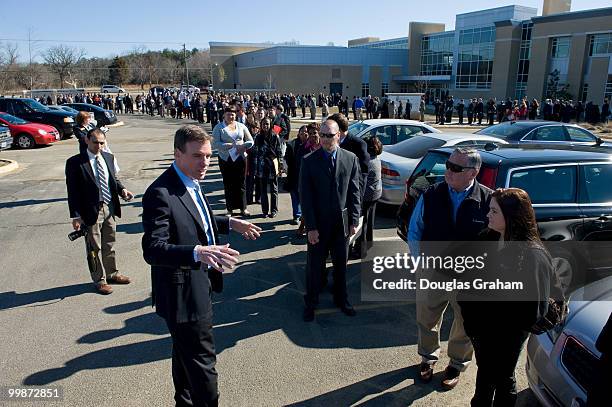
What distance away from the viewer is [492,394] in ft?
9.22

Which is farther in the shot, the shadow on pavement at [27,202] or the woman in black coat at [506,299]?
the shadow on pavement at [27,202]

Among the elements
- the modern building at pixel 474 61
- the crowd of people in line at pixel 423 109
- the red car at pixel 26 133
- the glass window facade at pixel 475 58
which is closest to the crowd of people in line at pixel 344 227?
the red car at pixel 26 133

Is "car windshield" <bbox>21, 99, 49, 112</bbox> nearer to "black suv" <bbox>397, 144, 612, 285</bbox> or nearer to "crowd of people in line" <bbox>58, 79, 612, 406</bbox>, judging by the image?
"crowd of people in line" <bbox>58, 79, 612, 406</bbox>

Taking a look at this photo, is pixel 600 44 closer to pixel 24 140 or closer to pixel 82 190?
pixel 24 140

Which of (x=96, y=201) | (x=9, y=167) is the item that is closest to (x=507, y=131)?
(x=96, y=201)

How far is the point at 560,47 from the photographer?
42.8 metres

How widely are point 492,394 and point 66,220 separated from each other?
8117 mm

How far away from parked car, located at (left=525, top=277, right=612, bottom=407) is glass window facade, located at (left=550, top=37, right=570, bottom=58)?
156 feet

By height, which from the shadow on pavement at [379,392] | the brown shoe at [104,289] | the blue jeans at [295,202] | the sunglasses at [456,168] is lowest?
the shadow on pavement at [379,392]

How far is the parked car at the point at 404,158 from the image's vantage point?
28.2 ft

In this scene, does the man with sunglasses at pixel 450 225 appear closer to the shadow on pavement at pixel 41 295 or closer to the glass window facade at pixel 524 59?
the shadow on pavement at pixel 41 295

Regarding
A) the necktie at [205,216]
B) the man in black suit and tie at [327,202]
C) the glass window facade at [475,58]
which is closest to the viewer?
the necktie at [205,216]

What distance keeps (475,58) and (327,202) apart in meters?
54.4

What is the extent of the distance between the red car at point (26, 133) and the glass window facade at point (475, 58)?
4652cm
